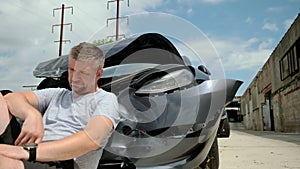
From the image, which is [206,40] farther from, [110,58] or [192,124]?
[110,58]

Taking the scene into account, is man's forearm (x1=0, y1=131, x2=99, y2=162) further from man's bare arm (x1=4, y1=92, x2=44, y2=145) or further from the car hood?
the car hood

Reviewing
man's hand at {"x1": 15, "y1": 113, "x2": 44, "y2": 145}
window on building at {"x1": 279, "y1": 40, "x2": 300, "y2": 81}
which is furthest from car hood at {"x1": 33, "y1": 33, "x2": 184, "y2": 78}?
window on building at {"x1": 279, "y1": 40, "x2": 300, "y2": 81}

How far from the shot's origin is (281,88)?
59.4 ft

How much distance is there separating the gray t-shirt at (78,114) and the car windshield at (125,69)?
1.35ft

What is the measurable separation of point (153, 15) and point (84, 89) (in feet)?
2.15

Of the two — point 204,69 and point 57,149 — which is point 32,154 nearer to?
point 57,149

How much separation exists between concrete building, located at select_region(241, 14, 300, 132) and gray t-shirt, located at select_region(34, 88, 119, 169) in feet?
45.9

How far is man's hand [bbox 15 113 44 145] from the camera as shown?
1.35m

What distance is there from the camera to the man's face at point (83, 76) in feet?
4.77

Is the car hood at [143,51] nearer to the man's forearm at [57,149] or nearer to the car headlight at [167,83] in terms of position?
the car headlight at [167,83]

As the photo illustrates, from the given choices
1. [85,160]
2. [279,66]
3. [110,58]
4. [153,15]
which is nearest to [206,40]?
[153,15]

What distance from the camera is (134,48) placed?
213 cm

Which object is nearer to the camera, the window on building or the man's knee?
the man's knee

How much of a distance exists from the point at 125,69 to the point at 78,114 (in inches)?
22.2
